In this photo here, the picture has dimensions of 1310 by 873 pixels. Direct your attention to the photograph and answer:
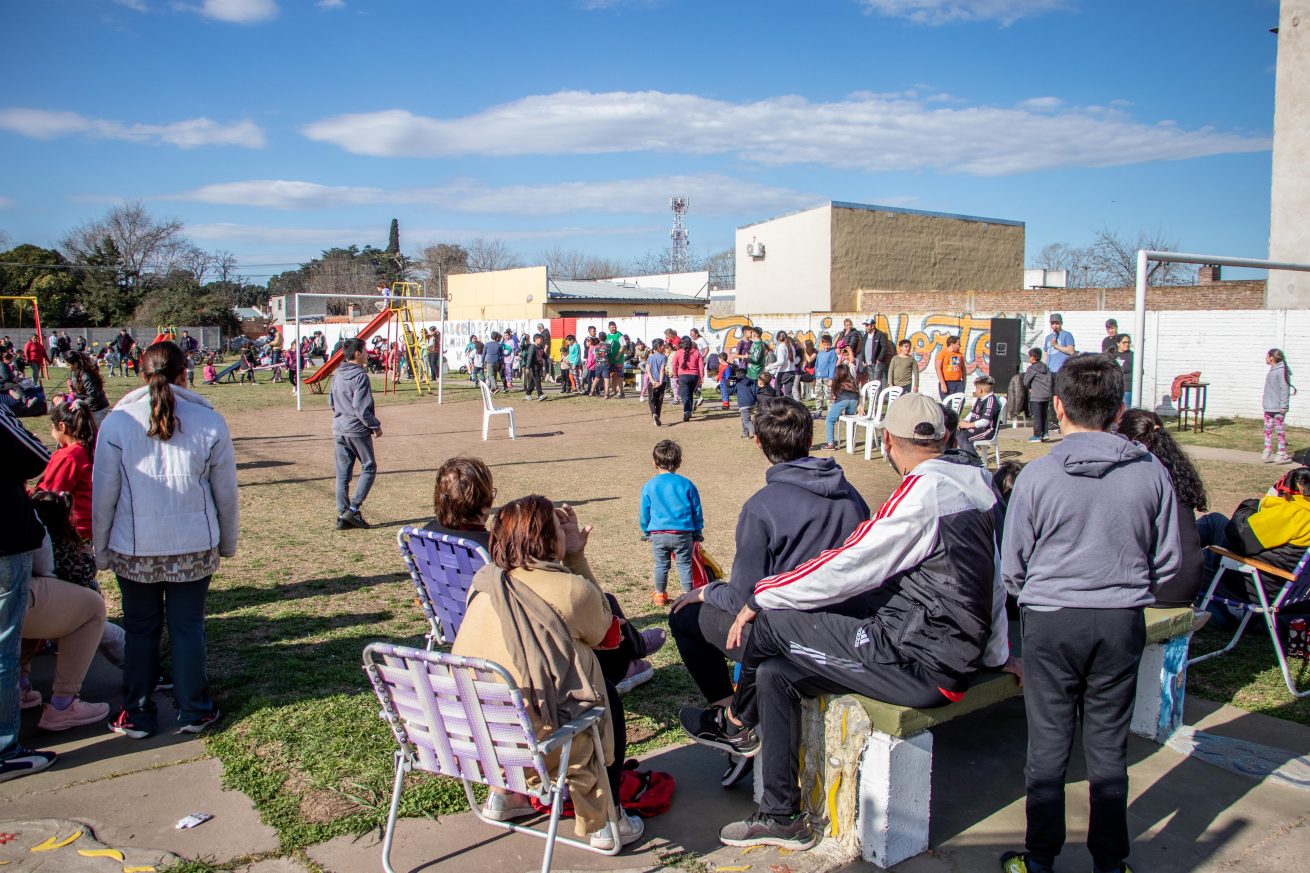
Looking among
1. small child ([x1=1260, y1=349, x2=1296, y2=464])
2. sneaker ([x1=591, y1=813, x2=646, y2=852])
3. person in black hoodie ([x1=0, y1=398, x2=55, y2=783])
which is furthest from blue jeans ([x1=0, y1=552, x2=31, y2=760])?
small child ([x1=1260, y1=349, x2=1296, y2=464])

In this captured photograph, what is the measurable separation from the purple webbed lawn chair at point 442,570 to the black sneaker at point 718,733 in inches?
43.4

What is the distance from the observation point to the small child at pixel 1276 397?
12.4m

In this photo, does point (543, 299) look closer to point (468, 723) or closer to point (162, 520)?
point (162, 520)

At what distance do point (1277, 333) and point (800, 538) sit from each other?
61.0 ft

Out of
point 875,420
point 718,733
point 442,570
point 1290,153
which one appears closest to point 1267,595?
point 718,733

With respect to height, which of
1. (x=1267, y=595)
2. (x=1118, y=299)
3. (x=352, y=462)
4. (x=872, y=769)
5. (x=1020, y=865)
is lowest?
(x=1020, y=865)

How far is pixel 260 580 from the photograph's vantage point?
23.2 feet

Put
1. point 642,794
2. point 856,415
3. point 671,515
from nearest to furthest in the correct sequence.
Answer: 1. point 642,794
2. point 671,515
3. point 856,415

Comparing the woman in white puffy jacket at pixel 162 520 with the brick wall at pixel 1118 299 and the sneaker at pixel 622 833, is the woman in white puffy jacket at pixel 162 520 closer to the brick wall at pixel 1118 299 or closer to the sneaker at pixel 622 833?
the sneaker at pixel 622 833

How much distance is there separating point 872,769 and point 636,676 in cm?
187

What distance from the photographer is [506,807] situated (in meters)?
3.54

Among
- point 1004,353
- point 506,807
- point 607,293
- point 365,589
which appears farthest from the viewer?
point 607,293

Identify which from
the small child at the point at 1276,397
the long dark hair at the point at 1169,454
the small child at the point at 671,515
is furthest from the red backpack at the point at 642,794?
the small child at the point at 1276,397

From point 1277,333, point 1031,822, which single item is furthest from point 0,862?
point 1277,333
